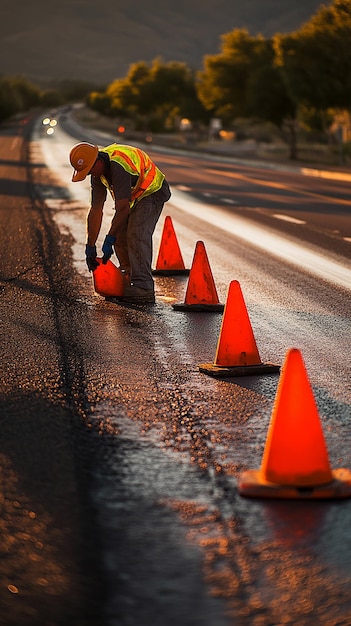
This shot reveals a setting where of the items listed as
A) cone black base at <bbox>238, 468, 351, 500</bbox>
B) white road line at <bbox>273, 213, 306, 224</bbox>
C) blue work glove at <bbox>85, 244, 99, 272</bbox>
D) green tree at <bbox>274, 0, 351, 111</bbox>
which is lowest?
white road line at <bbox>273, 213, 306, 224</bbox>

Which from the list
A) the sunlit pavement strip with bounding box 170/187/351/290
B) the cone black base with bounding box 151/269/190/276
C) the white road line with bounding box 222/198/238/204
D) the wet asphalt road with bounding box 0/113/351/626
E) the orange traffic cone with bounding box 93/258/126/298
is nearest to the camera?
the wet asphalt road with bounding box 0/113/351/626

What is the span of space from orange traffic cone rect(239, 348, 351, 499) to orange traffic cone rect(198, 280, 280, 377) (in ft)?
8.11

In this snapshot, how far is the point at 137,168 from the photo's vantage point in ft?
35.2

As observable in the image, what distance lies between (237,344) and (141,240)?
344 centimetres

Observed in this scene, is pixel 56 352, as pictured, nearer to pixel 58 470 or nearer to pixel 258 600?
pixel 58 470

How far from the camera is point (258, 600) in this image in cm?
393

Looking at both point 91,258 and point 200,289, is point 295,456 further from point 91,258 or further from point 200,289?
point 91,258

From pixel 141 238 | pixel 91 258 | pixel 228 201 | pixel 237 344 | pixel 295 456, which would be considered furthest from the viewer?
pixel 228 201

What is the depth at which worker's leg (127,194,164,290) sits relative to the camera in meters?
11.0

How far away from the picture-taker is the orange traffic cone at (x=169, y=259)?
1323 centimetres

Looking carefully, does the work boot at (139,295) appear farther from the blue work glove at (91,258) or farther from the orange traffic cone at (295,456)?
the orange traffic cone at (295,456)

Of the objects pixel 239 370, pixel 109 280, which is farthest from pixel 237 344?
pixel 109 280

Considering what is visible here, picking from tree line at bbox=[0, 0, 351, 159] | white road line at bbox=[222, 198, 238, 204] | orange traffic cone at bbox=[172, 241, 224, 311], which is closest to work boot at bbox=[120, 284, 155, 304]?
orange traffic cone at bbox=[172, 241, 224, 311]

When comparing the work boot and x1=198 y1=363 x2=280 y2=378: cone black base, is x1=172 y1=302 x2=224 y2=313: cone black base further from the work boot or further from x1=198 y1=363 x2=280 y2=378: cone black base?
x1=198 y1=363 x2=280 y2=378: cone black base
